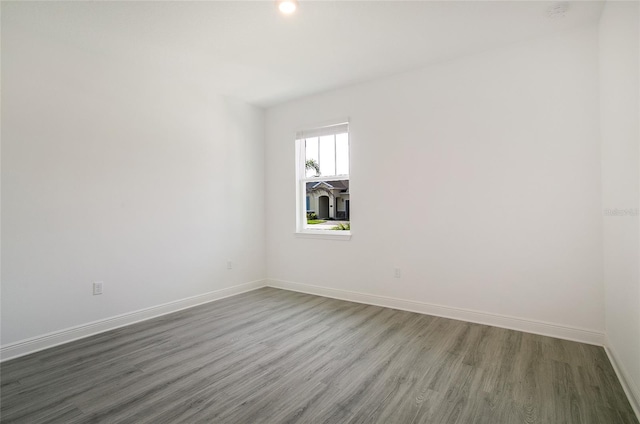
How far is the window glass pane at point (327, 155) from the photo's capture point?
4.49 metres

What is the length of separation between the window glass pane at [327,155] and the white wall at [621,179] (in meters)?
2.81

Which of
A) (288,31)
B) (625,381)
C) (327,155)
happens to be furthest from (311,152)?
(625,381)

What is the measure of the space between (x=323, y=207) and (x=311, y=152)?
828 millimetres

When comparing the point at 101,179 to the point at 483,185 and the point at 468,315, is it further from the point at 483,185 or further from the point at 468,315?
the point at 468,315

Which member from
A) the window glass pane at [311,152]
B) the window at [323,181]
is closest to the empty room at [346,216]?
the window at [323,181]

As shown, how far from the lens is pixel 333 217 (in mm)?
4574

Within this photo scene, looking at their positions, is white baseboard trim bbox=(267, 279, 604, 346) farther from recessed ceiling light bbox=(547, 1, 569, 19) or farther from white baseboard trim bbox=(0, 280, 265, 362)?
recessed ceiling light bbox=(547, 1, 569, 19)

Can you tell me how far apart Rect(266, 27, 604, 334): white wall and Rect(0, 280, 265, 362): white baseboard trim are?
5.15ft

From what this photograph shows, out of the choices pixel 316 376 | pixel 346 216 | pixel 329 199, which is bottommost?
pixel 316 376

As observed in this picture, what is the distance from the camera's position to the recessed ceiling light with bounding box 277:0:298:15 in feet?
7.90

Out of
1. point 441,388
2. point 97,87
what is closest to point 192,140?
point 97,87

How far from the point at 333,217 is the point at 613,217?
116 inches

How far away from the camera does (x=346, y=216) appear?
14.4 ft

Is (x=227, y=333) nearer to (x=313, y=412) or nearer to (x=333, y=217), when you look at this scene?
(x=313, y=412)
